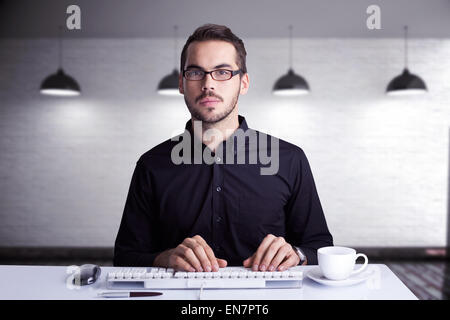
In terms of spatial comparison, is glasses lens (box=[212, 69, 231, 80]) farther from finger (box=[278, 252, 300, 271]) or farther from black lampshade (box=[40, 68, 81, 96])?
black lampshade (box=[40, 68, 81, 96])

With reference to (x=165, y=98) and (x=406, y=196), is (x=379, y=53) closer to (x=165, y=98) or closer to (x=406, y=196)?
(x=406, y=196)

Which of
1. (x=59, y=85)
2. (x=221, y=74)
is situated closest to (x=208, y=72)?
(x=221, y=74)

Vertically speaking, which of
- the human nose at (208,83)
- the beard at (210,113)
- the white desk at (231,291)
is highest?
the human nose at (208,83)

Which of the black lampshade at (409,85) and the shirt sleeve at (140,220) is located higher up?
the black lampshade at (409,85)

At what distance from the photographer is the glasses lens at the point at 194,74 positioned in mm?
1331

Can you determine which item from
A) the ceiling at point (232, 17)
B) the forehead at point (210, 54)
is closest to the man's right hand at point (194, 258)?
the forehead at point (210, 54)

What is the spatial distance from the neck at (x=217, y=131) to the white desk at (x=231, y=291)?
0.60 meters

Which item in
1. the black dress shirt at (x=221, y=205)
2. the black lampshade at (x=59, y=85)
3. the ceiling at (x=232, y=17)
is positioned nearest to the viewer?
the black dress shirt at (x=221, y=205)

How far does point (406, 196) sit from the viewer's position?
15.9ft

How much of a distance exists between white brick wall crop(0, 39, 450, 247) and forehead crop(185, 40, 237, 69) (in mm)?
3439

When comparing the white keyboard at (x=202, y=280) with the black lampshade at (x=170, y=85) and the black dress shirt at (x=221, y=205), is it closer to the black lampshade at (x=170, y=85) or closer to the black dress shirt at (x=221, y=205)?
the black dress shirt at (x=221, y=205)

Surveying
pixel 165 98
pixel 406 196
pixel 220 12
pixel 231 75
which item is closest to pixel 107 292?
pixel 231 75

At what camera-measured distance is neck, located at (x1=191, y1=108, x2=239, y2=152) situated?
4.70ft

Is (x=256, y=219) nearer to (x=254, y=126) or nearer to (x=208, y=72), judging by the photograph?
(x=208, y=72)
